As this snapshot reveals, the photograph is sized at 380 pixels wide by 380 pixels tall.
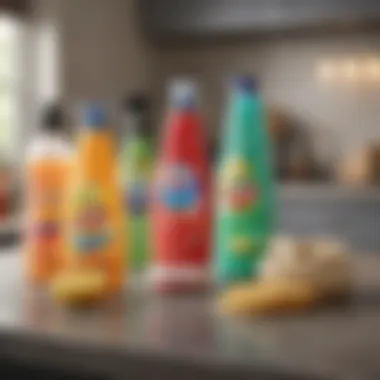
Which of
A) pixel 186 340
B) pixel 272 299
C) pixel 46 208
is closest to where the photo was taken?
pixel 186 340

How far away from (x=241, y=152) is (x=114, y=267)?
239 mm

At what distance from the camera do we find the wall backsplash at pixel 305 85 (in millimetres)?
3613

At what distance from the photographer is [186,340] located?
1.01 metres

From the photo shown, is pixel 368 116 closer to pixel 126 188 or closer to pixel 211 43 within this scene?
pixel 211 43

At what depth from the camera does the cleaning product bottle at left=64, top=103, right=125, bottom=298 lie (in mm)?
1323

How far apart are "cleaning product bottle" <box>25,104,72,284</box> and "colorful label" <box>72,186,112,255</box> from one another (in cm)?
8

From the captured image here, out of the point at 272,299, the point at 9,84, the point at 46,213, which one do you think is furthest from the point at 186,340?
the point at 9,84

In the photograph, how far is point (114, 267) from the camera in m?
1.33

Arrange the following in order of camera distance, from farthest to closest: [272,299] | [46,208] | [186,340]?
[46,208] < [272,299] < [186,340]

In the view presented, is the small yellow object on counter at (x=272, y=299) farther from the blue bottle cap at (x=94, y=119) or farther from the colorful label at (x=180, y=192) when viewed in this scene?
the blue bottle cap at (x=94, y=119)

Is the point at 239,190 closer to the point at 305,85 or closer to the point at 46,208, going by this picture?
the point at 46,208

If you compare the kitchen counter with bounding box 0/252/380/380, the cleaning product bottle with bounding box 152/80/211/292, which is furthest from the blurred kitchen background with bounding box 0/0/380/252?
the kitchen counter with bounding box 0/252/380/380

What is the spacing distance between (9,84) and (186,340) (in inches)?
102

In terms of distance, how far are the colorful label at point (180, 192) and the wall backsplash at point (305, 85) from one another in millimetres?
2352
